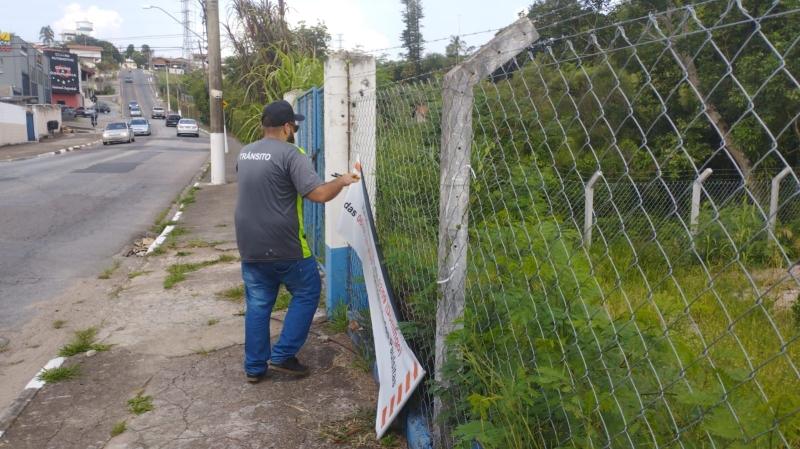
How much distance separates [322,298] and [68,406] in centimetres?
248

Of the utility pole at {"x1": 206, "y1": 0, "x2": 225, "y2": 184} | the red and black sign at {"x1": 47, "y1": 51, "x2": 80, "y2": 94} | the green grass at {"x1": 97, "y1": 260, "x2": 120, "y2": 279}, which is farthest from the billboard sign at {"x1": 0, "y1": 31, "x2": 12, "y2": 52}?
the green grass at {"x1": 97, "y1": 260, "x2": 120, "y2": 279}

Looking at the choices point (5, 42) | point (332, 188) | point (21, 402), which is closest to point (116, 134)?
point (5, 42)

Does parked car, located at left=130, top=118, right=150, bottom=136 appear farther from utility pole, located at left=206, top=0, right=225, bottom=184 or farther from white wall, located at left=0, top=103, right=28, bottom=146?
utility pole, located at left=206, top=0, right=225, bottom=184

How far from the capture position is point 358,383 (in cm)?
423

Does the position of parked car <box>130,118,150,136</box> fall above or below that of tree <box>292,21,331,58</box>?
below

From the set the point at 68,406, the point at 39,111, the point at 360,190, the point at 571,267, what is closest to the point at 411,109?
the point at 360,190

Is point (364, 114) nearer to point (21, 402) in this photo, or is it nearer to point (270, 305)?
point (270, 305)

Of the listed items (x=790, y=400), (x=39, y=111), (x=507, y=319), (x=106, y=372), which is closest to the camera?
(x=790, y=400)

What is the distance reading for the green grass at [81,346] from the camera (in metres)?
4.88

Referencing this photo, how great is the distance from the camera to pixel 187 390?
4.22 meters

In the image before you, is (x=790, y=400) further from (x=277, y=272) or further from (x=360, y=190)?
(x=277, y=272)

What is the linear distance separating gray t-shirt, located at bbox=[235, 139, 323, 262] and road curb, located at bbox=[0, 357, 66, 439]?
1565 millimetres

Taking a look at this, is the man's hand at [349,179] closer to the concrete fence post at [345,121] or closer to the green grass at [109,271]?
the concrete fence post at [345,121]

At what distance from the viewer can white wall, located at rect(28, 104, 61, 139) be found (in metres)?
40.5
